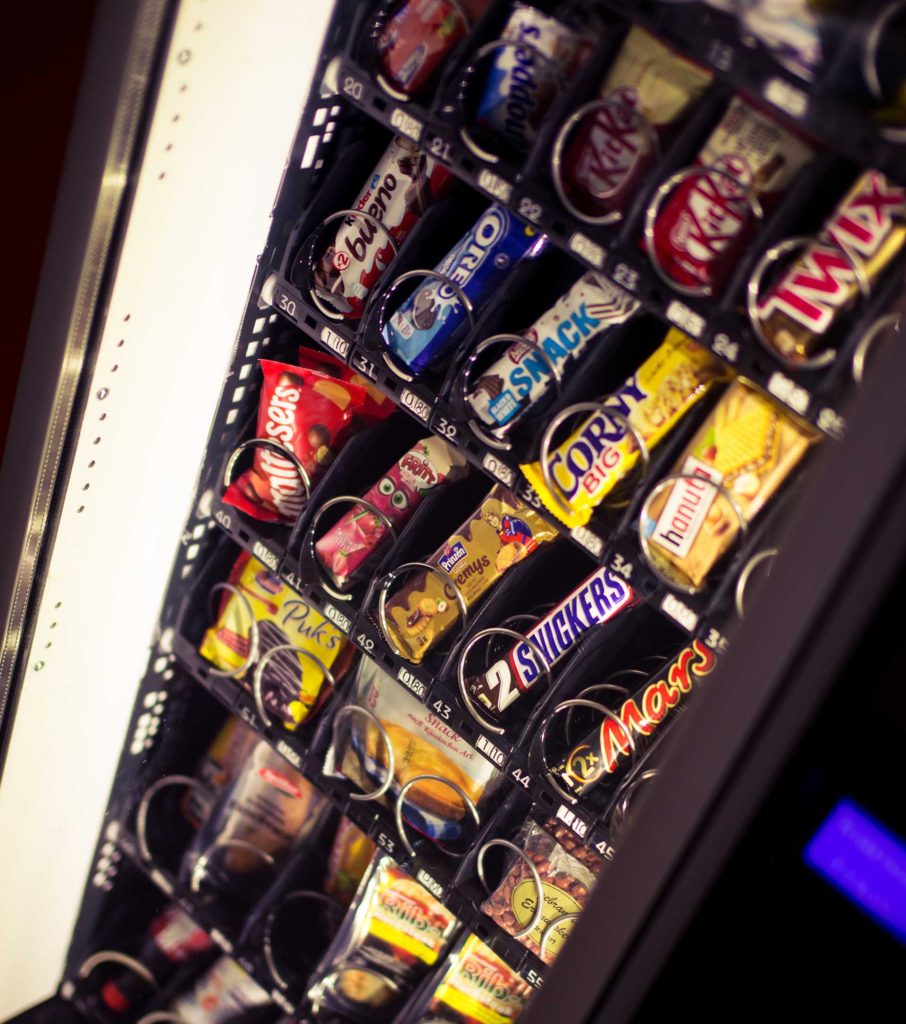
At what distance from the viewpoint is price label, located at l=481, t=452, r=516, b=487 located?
1327mm

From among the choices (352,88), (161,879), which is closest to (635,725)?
(352,88)

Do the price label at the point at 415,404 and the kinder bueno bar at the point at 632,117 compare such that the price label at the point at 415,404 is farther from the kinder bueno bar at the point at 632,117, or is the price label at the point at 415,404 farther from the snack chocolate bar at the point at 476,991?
the snack chocolate bar at the point at 476,991

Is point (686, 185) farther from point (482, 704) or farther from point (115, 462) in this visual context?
point (115, 462)

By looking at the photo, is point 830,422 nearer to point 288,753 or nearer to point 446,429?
point 446,429

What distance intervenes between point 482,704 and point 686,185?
712mm

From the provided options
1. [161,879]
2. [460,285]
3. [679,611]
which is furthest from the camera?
[161,879]

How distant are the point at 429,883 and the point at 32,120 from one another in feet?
3.85

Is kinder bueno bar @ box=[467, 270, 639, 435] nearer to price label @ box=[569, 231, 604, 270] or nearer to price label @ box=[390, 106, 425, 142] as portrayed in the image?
price label @ box=[569, 231, 604, 270]

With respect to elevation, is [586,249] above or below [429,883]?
above

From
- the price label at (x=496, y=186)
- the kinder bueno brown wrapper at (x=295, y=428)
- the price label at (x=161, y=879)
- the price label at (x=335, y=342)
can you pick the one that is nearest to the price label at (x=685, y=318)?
the price label at (x=496, y=186)

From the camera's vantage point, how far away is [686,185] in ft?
3.84

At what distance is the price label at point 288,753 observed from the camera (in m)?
1.65

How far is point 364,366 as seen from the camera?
143 centimetres

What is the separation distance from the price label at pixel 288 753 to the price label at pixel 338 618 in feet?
0.80
